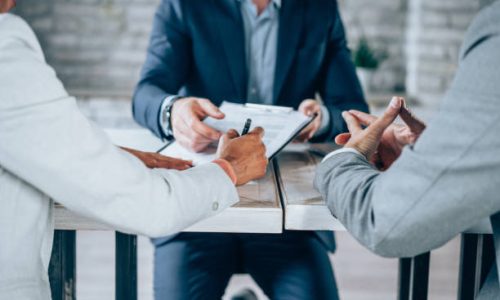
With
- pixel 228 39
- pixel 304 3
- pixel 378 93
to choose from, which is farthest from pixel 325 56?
pixel 378 93

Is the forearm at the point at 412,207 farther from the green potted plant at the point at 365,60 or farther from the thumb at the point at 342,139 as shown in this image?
the green potted plant at the point at 365,60

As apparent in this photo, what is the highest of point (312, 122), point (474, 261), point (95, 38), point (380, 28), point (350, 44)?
point (312, 122)

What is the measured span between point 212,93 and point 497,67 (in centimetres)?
119

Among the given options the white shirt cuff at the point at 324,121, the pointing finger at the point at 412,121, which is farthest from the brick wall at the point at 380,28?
the pointing finger at the point at 412,121

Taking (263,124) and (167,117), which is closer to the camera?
(263,124)

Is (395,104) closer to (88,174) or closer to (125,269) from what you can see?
(88,174)

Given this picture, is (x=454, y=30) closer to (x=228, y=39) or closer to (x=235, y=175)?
(x=228, y=39)

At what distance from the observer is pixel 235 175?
1.11 metres

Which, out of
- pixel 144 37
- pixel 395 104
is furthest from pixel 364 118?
pixel 144 37

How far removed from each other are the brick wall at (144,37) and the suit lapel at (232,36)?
2.09 meters

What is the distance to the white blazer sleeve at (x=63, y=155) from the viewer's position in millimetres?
809

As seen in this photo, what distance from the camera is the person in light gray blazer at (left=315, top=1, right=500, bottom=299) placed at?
767mm

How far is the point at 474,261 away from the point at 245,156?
1.88 ft

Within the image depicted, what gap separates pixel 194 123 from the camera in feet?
4.57
